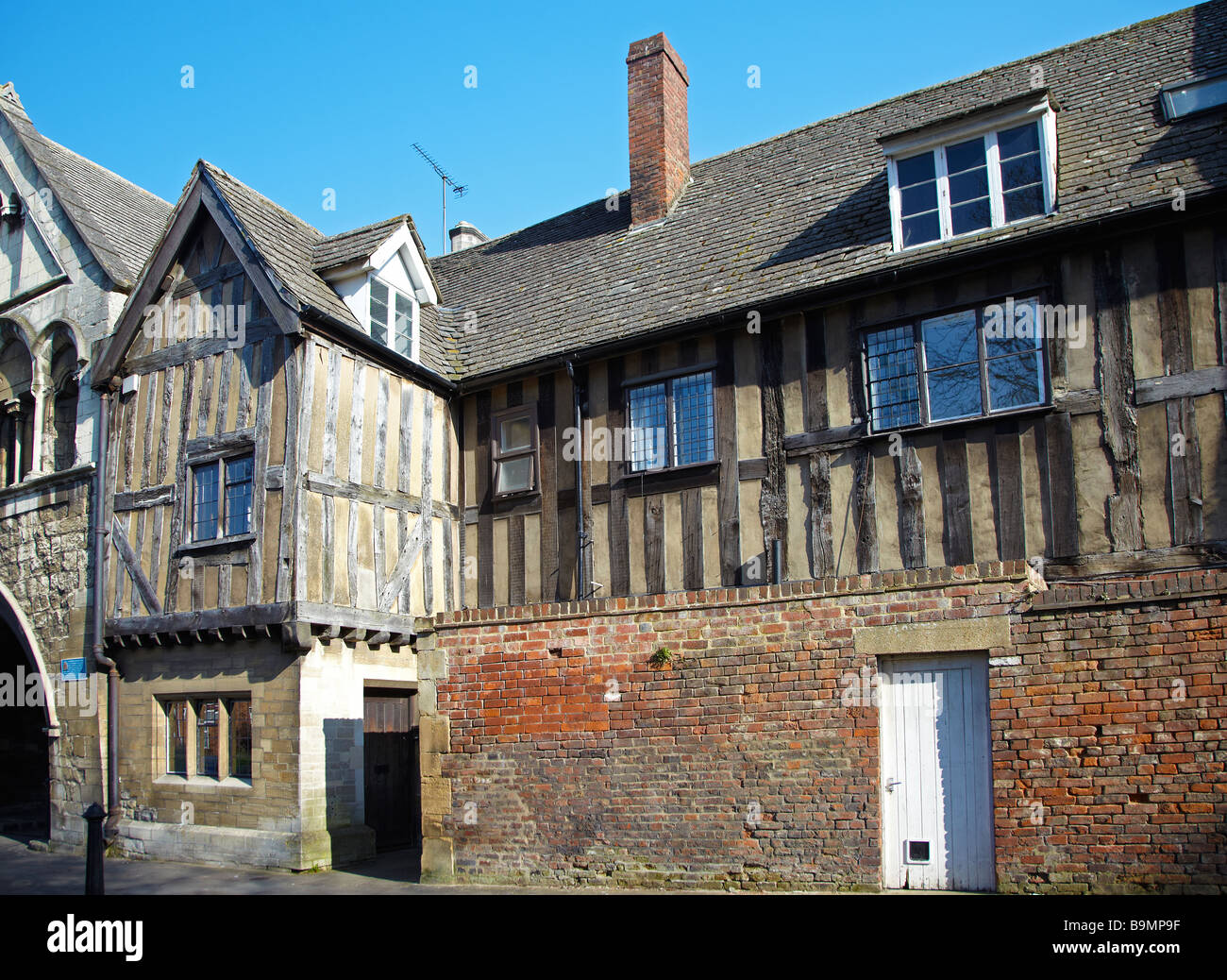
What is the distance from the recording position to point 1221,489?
36.2 feet

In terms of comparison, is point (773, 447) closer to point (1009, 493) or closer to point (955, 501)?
point (955, 501)

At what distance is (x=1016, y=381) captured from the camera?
12.3m

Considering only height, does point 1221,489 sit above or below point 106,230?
below

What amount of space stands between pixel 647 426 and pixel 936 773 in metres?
6.79

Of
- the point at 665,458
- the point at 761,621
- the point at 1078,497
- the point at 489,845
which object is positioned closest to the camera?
the point at 761,621

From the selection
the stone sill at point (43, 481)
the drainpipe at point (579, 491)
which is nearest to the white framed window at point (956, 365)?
the drainpipe at point (579, 491)

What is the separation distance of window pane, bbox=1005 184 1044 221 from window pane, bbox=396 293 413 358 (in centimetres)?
866

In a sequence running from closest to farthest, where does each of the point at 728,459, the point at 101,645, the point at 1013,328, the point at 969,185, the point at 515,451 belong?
the point at 1013,328 < the point at 969,185 < the point at 728,459 < the point at 101,645 < the point at 515,451

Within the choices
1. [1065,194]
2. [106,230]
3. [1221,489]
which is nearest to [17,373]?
[106,230]

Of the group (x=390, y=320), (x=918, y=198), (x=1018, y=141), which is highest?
(x=1018, y=141)

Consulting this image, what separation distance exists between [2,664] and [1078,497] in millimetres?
18976

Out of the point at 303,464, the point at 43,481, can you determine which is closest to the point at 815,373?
the point at 303,464

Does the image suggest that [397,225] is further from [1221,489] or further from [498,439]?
[1221,489]

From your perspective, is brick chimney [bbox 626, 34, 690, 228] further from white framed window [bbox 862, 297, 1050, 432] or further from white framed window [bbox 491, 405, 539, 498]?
white framed window [bbox 862, 297, 1050, 432]
